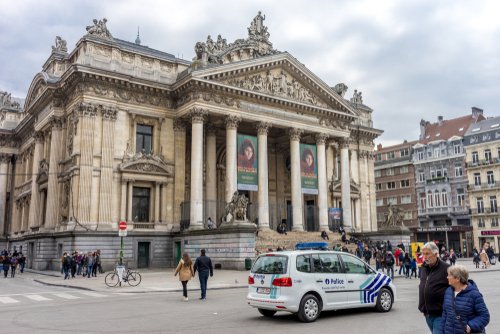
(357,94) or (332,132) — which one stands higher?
(357,94)

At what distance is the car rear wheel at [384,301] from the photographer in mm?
12823

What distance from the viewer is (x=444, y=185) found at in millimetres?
69438

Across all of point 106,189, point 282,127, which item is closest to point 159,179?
point 106,189

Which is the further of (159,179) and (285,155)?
Answer: (285,155)

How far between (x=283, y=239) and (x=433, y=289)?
30.7m

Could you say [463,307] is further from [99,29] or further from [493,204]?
[493,204]

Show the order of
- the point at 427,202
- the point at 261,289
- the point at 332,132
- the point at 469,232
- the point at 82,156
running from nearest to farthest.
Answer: the point at 261,289 → the point at 82,156 → the point at 332,132 → the point at 469,232 → the point at 427,202

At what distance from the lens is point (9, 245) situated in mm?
49906

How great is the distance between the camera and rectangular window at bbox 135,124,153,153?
38438mm

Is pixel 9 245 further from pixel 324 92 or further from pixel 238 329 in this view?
pixel 238 329

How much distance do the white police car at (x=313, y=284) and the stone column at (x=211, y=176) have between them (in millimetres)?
26660

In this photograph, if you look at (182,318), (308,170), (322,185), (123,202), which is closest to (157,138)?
(123,202)

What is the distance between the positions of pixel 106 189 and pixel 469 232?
167 feet

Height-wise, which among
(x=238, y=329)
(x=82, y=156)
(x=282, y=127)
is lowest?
(x=238, y=329)
